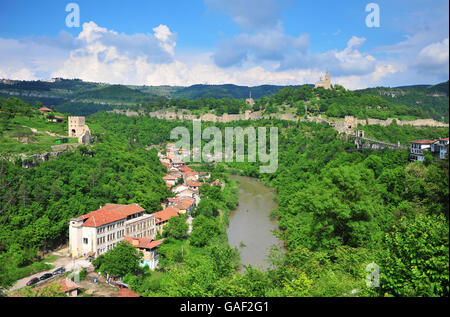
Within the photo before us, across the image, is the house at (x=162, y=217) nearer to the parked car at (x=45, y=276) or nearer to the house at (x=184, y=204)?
the house at (x=184, y=204)

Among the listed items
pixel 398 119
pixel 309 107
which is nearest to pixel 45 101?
pixel 309 107

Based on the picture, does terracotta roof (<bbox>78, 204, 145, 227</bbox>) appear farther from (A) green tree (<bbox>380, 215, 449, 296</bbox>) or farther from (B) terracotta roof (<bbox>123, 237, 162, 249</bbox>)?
(A) green tree (<bbox>380, 215, 449, 296</bbox>)

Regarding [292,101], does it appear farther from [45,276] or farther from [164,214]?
[45,276]

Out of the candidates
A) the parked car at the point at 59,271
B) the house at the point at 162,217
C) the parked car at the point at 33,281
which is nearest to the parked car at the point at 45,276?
the parked car at the point at 33,281

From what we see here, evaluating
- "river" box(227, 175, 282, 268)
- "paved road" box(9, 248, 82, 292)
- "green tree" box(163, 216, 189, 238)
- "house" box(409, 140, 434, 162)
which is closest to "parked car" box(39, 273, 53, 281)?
"paved road" box(9, 248, 82, 292)

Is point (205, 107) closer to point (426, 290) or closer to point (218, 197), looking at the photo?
point (218, 197)

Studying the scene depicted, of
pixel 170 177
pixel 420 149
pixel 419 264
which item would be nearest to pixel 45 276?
pixel 419 264
